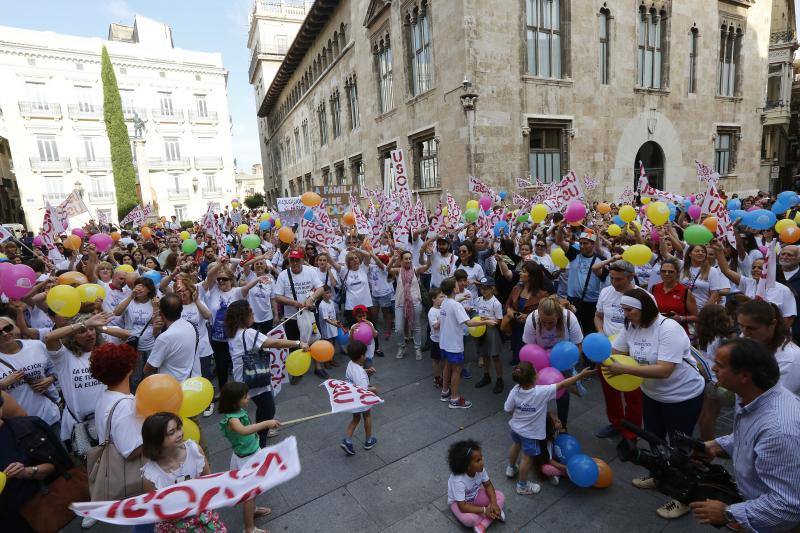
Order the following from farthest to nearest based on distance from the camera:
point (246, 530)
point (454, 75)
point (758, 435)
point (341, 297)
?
point (454, 75) → point (341, 297) → point (246, 530) → point (758, 435)

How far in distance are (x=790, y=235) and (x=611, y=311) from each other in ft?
9.35

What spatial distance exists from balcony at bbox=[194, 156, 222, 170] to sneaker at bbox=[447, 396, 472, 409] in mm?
43742

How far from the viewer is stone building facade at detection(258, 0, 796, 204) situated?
1308cm

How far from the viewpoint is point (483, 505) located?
125 inches

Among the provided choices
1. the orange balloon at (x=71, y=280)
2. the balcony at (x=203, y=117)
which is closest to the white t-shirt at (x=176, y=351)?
the orange balloon at (x=71, y=280)

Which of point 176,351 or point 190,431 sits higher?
point 176,351

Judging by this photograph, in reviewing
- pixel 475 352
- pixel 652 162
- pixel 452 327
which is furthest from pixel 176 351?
pixel 652 162

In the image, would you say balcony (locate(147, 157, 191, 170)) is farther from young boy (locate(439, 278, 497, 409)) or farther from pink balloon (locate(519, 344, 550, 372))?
pink balloon (locate(519, 344, 550, 372))

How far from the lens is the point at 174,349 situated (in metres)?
3.79

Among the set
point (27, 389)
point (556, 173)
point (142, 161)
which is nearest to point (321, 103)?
point (142, 161)

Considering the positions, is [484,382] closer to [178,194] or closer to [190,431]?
[190,431]

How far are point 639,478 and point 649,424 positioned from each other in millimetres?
472

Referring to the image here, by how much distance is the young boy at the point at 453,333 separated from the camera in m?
4.90

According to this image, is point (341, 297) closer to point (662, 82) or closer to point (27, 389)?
point (27, 389)
